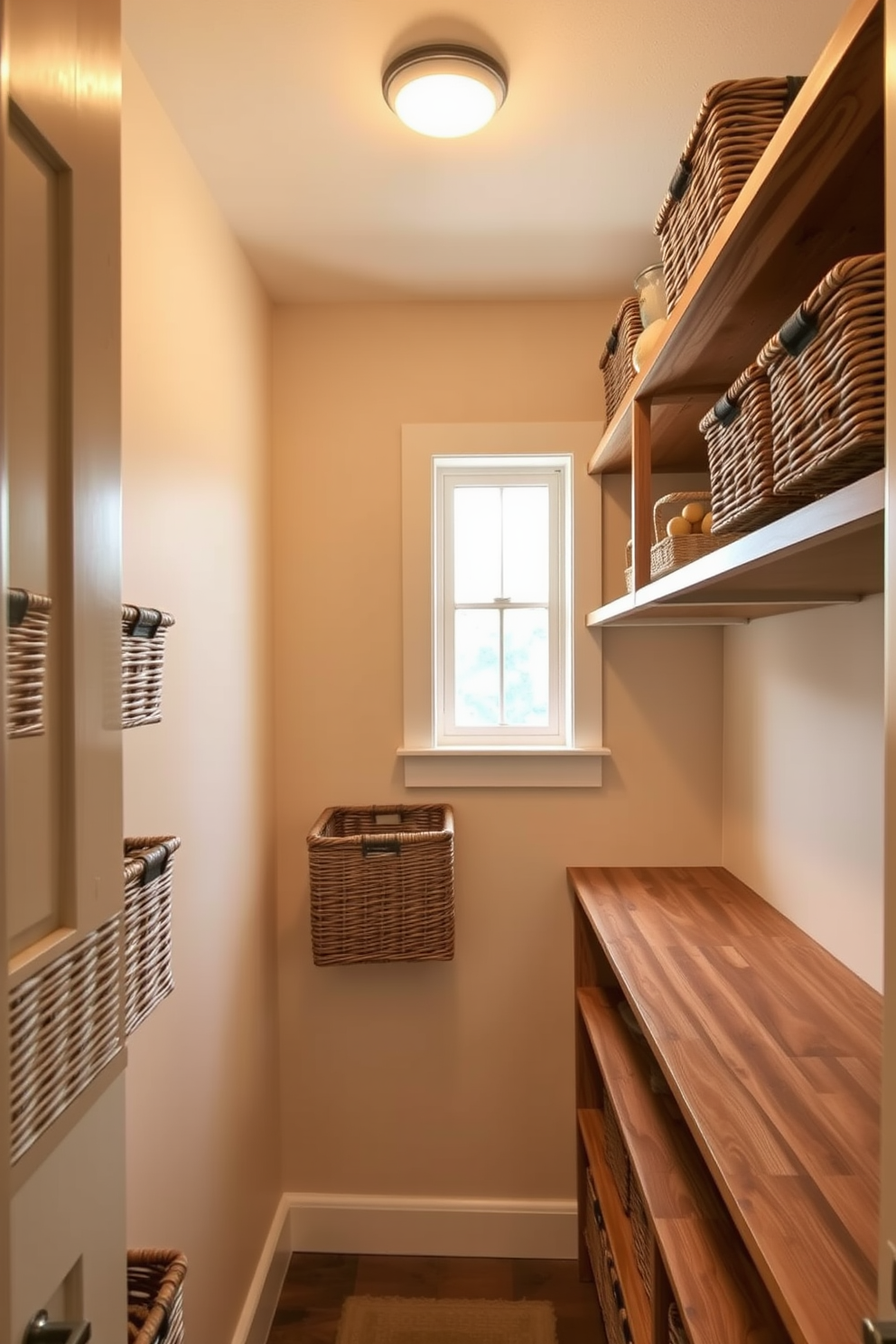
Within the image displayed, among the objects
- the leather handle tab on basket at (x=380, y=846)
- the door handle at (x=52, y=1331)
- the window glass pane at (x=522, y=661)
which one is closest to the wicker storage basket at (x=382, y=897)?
the leather handle tab on basket at (x=380, y=846)

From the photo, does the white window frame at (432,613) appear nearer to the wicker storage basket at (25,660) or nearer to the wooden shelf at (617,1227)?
the wooden shelf at (617,1227)

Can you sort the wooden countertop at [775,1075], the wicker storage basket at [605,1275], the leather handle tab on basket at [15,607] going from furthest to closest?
the wicker storage basket at [605,1275] < the wooden countertop at [775,1075] < the leather handle tab on basket at [15,607]

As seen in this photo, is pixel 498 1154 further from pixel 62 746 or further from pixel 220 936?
pixel 62 746

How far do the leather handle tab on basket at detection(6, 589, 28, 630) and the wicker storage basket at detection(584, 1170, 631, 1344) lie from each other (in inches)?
58.8

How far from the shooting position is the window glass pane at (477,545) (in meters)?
2.32

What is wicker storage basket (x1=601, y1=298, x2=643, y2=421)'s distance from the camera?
169cm

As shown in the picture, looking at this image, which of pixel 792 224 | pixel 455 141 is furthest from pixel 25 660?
pixel 455 141

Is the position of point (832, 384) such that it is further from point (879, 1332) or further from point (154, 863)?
point (154, 863)

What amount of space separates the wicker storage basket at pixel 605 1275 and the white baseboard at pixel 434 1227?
176 mm

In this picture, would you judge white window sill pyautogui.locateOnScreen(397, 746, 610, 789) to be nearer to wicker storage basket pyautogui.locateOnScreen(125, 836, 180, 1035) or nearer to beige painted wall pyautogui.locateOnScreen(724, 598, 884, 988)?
beige painted wall pyautogui.locateOnScreen(724, 598, 884, 988)

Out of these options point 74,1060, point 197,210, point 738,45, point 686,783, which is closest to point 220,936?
point 74,1060

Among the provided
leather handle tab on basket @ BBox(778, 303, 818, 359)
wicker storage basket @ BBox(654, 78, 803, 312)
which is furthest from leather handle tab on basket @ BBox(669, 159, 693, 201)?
leather handle tab on basket @ BBox(778, 303, 818, 359)

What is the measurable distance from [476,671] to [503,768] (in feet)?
1.03

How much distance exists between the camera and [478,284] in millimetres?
2084
